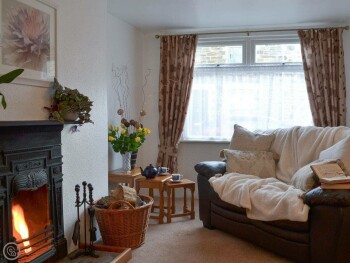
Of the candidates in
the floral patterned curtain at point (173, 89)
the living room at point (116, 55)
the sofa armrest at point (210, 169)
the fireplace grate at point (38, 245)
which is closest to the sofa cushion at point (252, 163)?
the sofa armrest at point (210, 169)

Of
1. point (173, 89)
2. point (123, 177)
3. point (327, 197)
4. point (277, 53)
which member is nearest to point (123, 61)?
point (173, 89)

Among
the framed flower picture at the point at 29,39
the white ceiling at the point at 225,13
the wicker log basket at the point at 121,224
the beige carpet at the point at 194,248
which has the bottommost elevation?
the beige carpet at the point at 194,248

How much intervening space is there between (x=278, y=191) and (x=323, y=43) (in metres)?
2.44

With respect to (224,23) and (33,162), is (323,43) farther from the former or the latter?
(33,162)

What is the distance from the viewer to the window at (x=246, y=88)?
15.7 ft

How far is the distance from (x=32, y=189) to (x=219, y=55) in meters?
3.35

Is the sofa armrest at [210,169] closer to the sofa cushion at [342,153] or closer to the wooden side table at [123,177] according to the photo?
the wooden side table at [123,177]

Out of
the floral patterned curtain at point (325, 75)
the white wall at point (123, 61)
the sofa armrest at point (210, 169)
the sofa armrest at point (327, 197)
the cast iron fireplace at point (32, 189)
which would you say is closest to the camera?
the cast iron fireplace at point (32, 189)

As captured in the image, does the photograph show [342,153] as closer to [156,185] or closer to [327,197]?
[327,197]

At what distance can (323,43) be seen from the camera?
4.58 metres

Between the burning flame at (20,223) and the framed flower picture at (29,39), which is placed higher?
the framed flower picture at (29,39)

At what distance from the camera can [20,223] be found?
2346 mm

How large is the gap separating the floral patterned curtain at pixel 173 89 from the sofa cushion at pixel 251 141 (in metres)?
1.14

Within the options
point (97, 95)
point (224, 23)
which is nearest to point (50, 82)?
point (97, 95)
